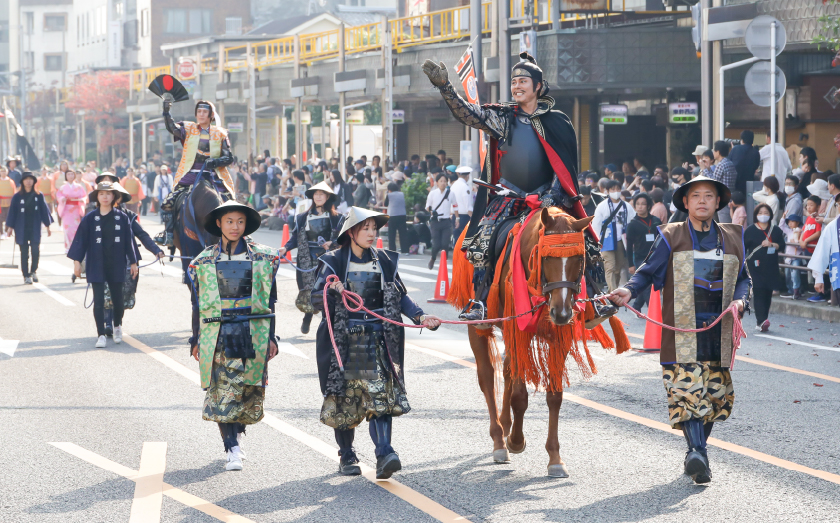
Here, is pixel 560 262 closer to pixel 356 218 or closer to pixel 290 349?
pixel 356 218

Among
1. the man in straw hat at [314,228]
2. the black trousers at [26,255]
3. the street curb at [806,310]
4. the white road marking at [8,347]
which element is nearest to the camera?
the white road marking at [8,347]

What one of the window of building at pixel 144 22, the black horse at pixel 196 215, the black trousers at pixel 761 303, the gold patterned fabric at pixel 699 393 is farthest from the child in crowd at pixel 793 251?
the window of building at pixel 144 22

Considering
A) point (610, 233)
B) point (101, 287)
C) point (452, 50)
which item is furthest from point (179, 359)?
point (452, 50)

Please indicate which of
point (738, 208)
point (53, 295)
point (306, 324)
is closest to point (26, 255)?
point (53, 295)

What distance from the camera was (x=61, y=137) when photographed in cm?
8075

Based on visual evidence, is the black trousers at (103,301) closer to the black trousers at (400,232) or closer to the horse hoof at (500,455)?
the horse hoof at (500,455)

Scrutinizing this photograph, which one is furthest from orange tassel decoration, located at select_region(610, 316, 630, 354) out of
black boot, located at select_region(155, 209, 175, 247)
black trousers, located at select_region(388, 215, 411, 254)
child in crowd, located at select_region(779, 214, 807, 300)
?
black trousers, located at select_region(388, 215, 411, 254)

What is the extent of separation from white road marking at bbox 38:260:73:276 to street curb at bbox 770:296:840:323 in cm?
1233

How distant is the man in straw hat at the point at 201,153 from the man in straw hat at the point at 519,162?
670cm

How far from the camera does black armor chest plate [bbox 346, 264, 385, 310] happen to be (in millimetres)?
7145

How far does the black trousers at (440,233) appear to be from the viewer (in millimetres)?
21375

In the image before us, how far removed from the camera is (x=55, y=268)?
22.3m

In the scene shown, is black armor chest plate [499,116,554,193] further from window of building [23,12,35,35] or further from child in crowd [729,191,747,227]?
window of building [23,12,35,35]

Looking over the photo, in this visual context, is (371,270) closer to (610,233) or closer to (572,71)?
(610,233)
